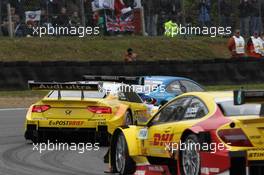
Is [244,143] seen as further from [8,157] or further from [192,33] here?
[192,33]

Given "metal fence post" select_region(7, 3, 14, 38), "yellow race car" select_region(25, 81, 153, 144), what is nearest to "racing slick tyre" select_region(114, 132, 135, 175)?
"yellow race car" select_region(25, 81, 153, 144)

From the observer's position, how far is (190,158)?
863cm

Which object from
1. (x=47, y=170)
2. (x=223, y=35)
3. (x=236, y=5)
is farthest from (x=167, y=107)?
(x=223, y=35)

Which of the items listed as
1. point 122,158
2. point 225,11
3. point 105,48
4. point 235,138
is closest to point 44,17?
point 105,48

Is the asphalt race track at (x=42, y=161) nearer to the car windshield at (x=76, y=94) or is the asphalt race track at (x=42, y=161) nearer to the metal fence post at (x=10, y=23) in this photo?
the car windshield at (x=76, y=94)

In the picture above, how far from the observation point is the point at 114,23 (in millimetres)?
29031

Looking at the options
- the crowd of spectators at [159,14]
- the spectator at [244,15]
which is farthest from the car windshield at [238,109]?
the spectator at [244,15]

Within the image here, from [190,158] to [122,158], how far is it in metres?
1.80

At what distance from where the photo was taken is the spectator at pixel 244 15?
29734mm

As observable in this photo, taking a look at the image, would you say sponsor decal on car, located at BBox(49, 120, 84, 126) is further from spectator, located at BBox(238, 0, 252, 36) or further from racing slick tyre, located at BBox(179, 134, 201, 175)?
spectator, located at BBox(238, 0, 252, 36)

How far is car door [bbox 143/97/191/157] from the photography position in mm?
9298

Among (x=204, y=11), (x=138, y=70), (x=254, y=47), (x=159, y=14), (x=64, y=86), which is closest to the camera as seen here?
(x=64, y=86)

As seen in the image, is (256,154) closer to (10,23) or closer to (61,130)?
(61,130)

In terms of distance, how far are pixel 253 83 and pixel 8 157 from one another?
1737 cm
